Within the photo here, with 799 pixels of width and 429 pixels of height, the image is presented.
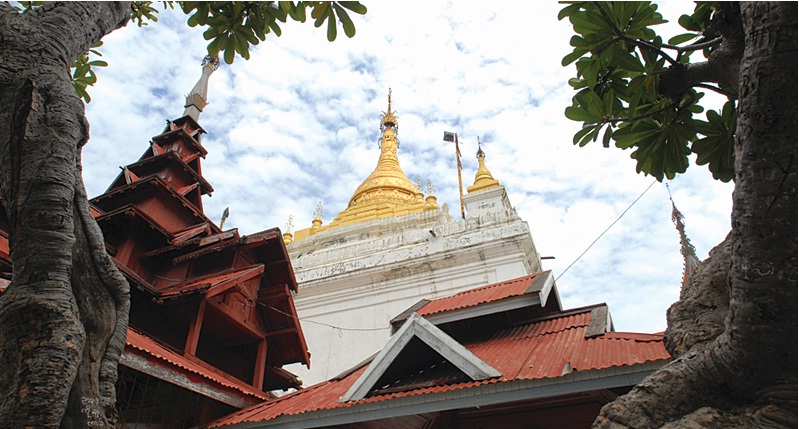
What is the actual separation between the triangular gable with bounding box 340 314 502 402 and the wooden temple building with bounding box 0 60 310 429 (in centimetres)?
247

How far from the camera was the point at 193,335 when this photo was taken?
7.20 m

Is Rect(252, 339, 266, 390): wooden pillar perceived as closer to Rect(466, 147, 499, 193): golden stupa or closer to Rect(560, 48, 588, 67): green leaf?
Rect(560, 48, 588, 67): green leaf

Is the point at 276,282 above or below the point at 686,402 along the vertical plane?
above

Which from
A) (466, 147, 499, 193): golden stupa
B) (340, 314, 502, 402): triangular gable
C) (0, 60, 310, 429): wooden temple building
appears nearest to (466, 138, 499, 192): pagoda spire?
(466, 147, 499, 193): golden stupa

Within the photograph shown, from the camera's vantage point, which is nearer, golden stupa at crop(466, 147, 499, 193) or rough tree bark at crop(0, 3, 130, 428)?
rough tree bark at crop(0, 3, 130, 428)

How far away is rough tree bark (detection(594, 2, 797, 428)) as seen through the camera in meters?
1.42

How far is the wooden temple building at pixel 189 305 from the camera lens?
6.24 metres

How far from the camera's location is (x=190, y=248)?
902cm

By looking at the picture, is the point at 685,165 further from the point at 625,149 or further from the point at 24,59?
the point at 24,59

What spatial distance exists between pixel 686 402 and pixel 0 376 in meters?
2.70

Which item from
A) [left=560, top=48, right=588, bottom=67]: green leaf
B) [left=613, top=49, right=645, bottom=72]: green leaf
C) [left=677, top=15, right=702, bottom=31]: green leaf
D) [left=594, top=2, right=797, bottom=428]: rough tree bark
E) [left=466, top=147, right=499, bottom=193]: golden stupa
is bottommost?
[left=594, top=2, right=797, bottom=428]: rough tree bark

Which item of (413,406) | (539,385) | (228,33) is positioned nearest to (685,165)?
(539,385)

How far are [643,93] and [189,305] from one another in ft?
23.1

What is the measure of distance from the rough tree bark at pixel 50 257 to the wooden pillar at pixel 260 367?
261 inches
